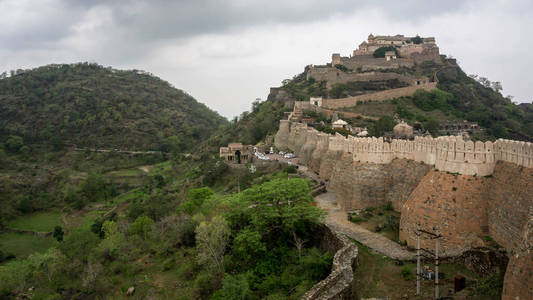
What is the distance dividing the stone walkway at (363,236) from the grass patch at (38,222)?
138 feet

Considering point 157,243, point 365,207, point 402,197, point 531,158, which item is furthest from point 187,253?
point 531,158

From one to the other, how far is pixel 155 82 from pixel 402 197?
4771 inches

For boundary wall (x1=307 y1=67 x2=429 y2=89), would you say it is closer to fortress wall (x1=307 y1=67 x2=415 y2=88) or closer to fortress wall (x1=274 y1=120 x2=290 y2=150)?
fortress wall (x1=307 y1=67 x2=415 y2=88)

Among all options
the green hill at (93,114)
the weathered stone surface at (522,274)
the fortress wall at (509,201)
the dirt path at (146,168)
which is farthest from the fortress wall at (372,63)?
the weathered stone surface at (522,274)

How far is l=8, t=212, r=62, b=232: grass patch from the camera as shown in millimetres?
45562

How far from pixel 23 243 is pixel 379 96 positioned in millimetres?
59635

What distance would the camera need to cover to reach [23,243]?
134 feet

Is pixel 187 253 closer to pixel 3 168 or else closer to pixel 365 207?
pixel 365 207

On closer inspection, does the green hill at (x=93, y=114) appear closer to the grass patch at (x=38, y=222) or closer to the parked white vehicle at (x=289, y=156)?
the grass patch at (x=38, y=222)

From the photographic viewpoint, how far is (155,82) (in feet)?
409

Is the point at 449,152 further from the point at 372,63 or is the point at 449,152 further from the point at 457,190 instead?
the point at 372,63

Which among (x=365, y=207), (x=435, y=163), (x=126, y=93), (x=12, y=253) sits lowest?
(x=12, y=253)

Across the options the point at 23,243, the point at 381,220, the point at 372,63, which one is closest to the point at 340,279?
the point at 381,220

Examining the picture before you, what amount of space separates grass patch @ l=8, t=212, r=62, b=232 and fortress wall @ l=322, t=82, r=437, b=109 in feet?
151
